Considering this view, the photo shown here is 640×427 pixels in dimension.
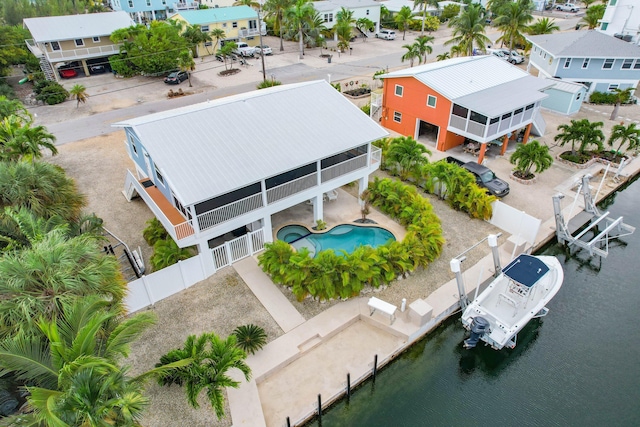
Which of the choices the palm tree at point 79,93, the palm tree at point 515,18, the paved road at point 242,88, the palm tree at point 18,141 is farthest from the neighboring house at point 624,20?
the palm tree at point 79,93

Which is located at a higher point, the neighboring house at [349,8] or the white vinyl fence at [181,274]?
the neighboring house at [349,8]

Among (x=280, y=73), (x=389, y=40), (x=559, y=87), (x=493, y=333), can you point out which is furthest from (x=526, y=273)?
(x=389, y=40)

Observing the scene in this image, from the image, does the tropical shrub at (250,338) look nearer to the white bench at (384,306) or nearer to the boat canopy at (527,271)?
the white bench at (384,306)

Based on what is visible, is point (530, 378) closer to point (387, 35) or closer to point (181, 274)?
point (181, 274)

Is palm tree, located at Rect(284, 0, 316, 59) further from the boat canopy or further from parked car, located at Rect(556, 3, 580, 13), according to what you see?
parked car, located at Rect(556, 3, 580, 13)

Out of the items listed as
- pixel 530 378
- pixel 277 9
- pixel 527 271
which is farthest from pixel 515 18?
pixel 530 378

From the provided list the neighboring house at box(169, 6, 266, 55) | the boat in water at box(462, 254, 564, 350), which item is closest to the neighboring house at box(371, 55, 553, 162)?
the boat in water at box(462, 254, 564, 350)

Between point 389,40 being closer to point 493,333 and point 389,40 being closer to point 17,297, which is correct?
point 493,333
